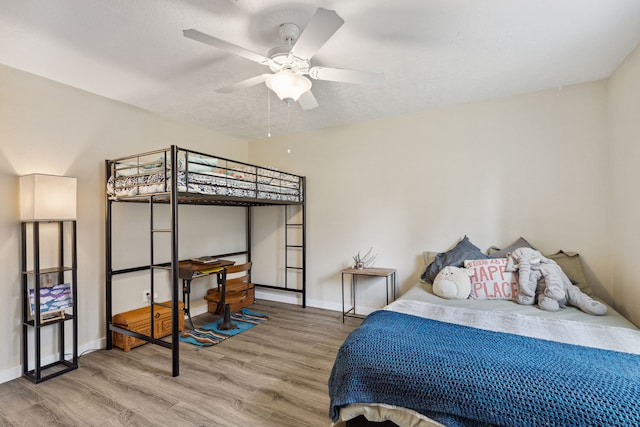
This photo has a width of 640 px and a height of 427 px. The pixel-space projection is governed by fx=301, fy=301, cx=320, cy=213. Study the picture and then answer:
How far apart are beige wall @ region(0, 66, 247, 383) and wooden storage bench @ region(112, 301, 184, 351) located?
18 centimetres

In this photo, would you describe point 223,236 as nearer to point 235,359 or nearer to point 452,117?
point 235,359

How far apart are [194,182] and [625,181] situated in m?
3.62

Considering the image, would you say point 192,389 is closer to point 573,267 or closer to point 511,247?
point 511,247

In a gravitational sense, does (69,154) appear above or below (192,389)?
above

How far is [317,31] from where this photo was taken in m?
1.58

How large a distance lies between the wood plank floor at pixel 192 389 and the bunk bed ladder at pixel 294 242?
1340 mm

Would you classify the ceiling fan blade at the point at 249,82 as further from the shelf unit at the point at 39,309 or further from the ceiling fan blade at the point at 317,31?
the shelf unit at the point at 39,309

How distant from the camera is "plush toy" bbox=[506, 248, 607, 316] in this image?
236cm

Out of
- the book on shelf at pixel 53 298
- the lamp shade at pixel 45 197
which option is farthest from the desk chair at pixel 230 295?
the lamp shade at pixel 45 197

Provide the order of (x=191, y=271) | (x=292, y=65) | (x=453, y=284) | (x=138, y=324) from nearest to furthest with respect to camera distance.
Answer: (x=292, y=65)
(x=453, y=284)
(x=138, y=324)
(x=191, y=271)

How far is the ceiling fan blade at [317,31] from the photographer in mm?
1457

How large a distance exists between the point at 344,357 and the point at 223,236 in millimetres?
3159

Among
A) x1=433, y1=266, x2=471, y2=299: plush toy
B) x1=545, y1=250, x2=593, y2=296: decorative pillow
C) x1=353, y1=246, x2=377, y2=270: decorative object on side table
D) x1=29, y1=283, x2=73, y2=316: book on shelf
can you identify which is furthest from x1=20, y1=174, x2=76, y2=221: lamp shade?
x1=545, y1=250, x2=593, y2=296: decorative pillow

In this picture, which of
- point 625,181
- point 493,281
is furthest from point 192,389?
point 625,181
